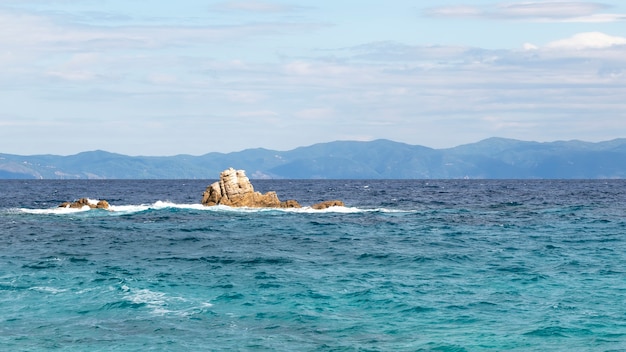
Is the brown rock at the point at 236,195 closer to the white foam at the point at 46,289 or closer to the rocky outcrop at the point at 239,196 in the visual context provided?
the rocky outcrop at the point at 239,196

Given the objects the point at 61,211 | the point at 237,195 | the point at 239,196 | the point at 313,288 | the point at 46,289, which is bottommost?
the point at 313,288

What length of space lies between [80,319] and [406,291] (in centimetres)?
1530

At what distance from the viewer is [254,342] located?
27.6 meters

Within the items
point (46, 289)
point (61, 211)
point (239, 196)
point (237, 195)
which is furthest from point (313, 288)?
point (61, 211)

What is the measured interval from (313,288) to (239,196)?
56970 millimetres

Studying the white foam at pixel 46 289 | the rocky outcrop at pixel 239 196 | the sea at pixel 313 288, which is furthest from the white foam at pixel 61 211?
the white foam at pixel 46 289

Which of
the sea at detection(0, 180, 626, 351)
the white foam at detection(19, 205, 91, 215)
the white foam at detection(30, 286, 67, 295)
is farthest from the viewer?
the white foam at detection(19, 205, 91, 215)

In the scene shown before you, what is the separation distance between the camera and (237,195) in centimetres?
9344

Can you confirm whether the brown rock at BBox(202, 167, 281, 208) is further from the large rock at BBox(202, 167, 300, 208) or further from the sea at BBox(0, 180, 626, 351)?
the sea at BBox(0, 180, 626, 351)

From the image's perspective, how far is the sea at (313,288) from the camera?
92.6 ft

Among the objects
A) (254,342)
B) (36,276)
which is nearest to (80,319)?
(254,342)

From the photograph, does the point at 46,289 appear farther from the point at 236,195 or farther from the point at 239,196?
the point at 236,195

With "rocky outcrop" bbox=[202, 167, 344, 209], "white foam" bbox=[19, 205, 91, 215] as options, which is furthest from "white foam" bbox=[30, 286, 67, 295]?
"rocky outcrop" bbox=[202, 167, 344, 209]

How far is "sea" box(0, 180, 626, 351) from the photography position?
92.6 ft
